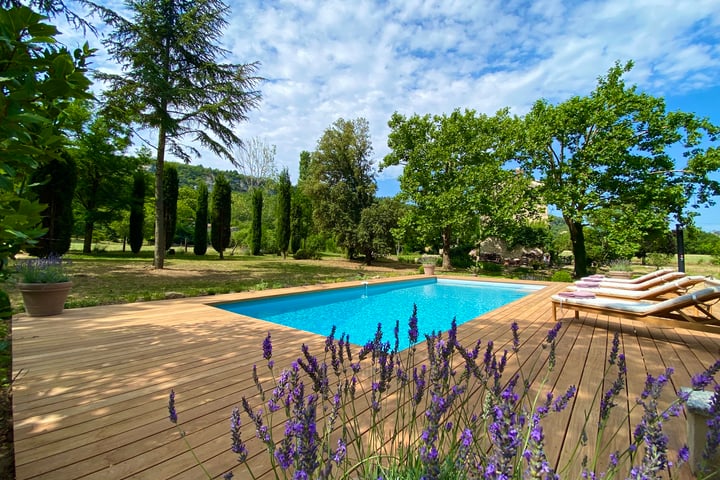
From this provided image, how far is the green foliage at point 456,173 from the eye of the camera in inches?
561

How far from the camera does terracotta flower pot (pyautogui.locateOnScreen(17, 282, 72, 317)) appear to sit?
15.0ft

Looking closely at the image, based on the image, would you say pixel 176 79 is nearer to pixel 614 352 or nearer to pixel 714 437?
pixel 614 352

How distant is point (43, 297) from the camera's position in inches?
183

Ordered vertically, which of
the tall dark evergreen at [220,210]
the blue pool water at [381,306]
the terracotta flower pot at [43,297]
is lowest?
the blue pool water at [381,306]

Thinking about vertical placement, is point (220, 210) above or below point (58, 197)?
above

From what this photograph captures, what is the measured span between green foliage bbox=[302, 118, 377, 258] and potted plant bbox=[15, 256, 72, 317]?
16.0m

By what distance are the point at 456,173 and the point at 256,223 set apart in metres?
15.0

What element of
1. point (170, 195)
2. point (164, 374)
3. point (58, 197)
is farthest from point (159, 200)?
point (164, 374)

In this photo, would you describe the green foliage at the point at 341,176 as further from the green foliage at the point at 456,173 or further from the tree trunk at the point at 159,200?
the tree trunk at the point at 159,200

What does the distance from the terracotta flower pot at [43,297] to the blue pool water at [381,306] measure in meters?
2.39

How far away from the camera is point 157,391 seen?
2412 mm

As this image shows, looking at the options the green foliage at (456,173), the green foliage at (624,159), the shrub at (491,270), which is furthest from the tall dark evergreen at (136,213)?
the green foliage at (624,159)

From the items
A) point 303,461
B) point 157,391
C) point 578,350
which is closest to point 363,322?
point 578,350

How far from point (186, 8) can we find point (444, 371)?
49.8ft
